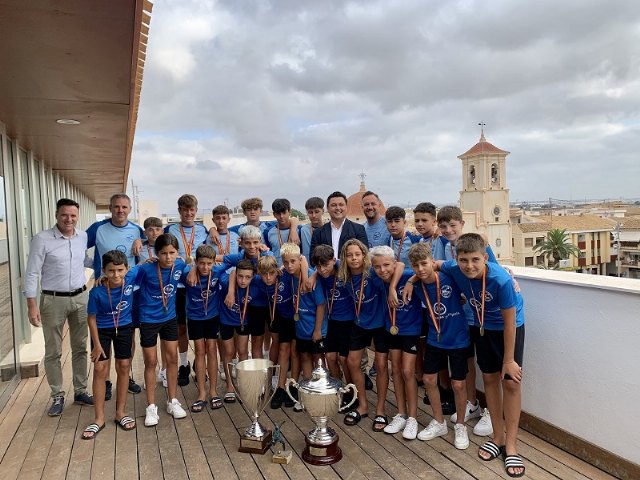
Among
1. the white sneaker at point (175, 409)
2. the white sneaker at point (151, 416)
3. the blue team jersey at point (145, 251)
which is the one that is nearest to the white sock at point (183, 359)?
the white sneaker at point (175, 409)

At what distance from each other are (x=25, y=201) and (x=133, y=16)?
4323 millimetres

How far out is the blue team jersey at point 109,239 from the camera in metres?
3.73

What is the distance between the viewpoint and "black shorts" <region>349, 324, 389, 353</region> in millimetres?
3230

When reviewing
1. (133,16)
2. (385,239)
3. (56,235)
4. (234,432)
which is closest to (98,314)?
(56,235)

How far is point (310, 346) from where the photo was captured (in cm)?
351

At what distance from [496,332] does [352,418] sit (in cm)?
118

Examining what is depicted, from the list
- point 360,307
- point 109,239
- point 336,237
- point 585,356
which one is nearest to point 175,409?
point 109,239

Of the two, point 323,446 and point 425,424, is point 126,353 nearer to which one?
point 323,446

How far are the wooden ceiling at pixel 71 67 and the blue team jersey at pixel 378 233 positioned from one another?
2.09 meters

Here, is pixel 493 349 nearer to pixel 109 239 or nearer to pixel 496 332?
pixel 496 332

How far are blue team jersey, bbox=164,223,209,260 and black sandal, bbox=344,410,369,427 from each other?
1.69 metres

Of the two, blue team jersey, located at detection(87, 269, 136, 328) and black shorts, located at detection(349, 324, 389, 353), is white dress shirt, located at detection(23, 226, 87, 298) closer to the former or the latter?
blue team jersey, located at detection(87, 269, 136, 328)

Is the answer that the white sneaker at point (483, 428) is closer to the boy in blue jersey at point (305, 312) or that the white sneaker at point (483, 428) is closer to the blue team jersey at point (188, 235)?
the boy in blue jersey at point (305, 312)

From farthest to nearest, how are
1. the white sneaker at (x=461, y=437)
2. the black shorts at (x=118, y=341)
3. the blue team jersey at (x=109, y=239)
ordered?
1. the blue team jersey at (x=109, y=239)
2. the black shorts at (x=118, y=341)
3. the white sneaker at (x=461, y=437)
